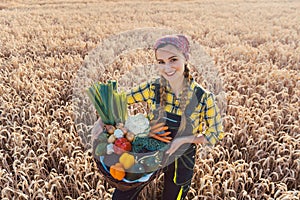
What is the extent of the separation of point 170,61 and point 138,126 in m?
0.48

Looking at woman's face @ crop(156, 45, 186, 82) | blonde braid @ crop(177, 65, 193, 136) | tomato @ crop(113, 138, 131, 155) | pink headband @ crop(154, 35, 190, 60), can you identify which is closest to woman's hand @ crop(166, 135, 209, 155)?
blonde braid @ crop(177, 65, 193, 136)

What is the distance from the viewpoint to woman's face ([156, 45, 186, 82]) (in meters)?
1.84

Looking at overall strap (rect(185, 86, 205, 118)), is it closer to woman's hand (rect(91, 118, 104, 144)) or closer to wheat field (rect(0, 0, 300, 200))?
woman's hand (rect(91, 118, 104, 144))

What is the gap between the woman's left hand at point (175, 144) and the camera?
1839 millimetres

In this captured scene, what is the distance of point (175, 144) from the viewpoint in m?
1.86

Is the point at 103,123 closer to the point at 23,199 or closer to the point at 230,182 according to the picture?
the point at 23,199

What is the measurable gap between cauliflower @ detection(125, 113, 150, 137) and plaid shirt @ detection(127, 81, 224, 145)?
0.27 metres

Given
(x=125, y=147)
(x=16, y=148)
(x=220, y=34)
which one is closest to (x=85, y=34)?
(x=220, y=34)

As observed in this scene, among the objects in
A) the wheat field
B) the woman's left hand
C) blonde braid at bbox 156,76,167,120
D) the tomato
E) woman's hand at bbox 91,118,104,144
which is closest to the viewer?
the tomato

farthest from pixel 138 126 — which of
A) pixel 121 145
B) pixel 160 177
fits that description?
pixel 160 177

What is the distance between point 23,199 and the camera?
2535mm

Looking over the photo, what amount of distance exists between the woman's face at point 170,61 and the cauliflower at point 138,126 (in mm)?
343

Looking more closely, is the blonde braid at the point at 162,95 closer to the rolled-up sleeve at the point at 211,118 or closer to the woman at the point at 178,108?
the woman at the point at 178,108

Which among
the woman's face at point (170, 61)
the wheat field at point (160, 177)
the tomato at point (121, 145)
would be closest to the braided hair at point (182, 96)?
the woman's face at point (170, 61)
